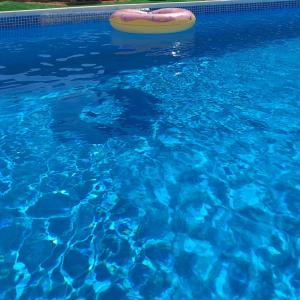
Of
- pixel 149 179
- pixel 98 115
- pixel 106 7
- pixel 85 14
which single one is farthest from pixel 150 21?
pixel 149 179

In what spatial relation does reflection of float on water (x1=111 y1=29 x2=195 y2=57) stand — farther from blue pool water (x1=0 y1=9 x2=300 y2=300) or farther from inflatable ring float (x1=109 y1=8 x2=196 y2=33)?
blue pool water (x1=0 y1=9 x2=300 y2=300)

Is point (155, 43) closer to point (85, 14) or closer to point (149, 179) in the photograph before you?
point (85, 14)

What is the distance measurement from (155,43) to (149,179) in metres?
7.18

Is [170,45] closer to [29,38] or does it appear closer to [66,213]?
[29,38]

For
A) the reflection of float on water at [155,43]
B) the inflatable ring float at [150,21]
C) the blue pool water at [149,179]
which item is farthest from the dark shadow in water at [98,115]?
the inflatable ring float at [150,21]

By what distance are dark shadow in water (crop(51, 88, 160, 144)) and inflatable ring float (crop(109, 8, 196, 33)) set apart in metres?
4.50

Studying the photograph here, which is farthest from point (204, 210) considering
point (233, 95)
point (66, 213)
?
point (233, 95)

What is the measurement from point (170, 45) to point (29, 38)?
445cm

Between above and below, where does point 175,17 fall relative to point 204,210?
above

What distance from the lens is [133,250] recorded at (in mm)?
3344

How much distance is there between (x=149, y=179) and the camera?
4414 millimetres

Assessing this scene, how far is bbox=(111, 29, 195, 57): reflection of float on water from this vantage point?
386 inches

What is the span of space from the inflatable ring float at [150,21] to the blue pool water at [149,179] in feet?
8.30

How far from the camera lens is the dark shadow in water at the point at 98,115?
18.0 feet
